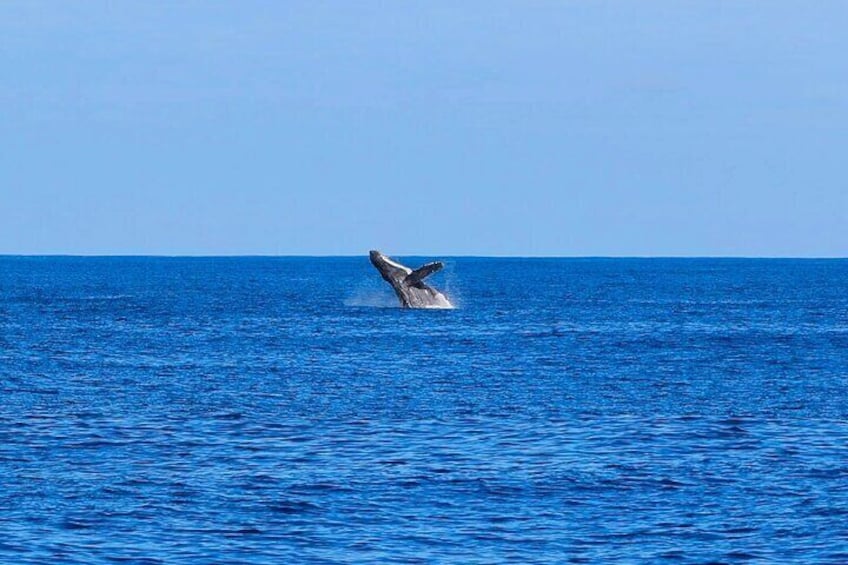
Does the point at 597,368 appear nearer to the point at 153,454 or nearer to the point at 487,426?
the point at 487,426

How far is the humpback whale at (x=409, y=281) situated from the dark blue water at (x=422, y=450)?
51.6 feet

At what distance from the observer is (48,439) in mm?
37906

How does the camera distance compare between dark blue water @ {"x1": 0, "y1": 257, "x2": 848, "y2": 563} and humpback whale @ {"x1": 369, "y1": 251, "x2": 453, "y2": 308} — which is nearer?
dark blue water @ {"x1": 0, "y1": 257, "x2": 848, "y2": 563}

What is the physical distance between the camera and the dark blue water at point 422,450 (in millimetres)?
26328

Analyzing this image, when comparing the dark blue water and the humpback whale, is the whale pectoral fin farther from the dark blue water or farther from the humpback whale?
the dark blue water

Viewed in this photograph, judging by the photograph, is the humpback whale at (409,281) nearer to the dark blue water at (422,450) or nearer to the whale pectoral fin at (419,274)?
the whale pectoral fin at (419,274)

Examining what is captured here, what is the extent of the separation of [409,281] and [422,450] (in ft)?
205

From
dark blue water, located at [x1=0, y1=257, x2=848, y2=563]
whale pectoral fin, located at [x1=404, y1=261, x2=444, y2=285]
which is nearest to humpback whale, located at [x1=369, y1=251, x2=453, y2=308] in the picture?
whale pectoral fin, located at [x1=404, y1=261, x2=444, y2=285]

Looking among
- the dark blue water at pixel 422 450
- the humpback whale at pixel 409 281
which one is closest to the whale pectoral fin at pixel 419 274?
the humpback whale at pixel 409 281

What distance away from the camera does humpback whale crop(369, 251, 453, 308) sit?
91812 mm

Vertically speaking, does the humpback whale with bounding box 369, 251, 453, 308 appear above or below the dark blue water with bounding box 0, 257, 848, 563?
above

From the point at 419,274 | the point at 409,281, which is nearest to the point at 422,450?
the point at 419,274

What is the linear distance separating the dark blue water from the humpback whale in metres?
15.7

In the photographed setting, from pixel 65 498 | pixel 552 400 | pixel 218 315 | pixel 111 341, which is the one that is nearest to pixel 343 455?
pixel 65 498
